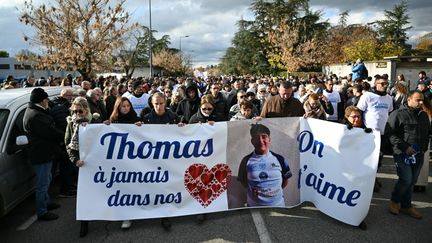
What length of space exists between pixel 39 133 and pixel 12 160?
52 cm

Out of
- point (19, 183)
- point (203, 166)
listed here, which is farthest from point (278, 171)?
point (19, 183)

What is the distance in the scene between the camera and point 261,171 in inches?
209

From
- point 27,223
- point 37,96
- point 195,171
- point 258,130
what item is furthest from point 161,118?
point 27,223

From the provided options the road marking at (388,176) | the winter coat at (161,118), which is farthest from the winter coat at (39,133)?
the road marking at (388,176)

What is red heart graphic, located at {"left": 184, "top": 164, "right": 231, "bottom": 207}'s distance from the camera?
515 centimetres

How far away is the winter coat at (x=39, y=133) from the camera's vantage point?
196 inches

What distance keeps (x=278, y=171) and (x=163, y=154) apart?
172cm

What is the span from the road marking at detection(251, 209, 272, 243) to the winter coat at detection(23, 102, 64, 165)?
3051 millimetres

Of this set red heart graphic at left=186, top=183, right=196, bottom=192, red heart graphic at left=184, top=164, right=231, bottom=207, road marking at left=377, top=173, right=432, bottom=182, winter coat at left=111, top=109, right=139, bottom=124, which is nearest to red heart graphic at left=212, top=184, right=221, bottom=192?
red heart graphic at left=184, top=164, right=231, bottom=207

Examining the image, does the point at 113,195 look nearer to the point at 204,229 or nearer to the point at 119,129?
the point at 119,129

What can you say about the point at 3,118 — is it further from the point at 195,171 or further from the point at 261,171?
the point at 261,171

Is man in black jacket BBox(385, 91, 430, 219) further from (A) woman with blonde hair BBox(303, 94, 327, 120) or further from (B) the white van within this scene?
(B) the white van

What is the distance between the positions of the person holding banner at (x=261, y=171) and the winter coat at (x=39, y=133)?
9.05 feet

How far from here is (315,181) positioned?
209 inches
